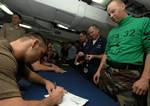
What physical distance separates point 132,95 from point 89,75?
1739 millimetres

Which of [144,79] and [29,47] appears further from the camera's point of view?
[144,79]

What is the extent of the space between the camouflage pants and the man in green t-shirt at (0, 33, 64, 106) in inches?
24.3

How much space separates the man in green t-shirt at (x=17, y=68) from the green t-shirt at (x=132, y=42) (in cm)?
73

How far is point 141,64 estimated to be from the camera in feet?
6.90

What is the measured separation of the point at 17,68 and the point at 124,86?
1.06 m

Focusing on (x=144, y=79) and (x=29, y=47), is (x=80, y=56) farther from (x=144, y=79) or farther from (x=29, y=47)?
(x=29, y=47)

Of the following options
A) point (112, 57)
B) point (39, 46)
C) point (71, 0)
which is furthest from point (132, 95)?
point (71, 0)

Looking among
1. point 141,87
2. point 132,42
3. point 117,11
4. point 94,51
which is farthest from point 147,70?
point 94,51

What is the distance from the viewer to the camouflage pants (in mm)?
2024

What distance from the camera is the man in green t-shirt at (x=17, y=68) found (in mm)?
1107

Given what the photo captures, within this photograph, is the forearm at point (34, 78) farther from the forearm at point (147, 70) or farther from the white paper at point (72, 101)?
the forearm at point (147, 70)

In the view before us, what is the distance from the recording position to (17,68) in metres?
1.41

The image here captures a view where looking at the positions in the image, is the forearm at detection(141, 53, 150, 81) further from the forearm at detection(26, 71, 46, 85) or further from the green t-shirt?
the forearm at detection(26, 71, 46, 85)

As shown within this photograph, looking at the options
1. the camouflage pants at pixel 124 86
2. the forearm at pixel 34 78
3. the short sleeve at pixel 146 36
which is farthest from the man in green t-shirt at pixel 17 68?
the short sleeve at pixel 146 36
